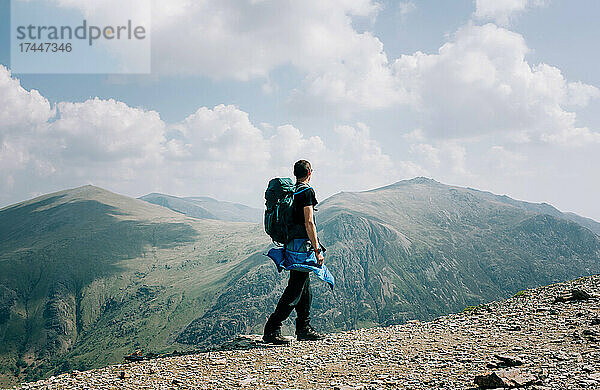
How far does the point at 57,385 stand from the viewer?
8.30m

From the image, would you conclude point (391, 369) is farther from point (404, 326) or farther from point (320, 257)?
point (404, 326)

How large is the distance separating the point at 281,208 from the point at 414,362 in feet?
16.8

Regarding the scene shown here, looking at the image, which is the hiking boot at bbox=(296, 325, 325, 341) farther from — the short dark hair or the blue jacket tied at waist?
the short dark hair

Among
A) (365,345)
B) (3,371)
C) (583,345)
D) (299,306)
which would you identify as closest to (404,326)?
(365,345)

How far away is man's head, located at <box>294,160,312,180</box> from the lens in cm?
1089

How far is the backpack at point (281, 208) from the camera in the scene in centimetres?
1066

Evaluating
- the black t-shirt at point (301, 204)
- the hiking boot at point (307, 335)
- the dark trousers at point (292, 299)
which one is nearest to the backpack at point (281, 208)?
the black t-shirt at point (301, 204)

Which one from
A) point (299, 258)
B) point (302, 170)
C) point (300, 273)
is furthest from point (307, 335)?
point (302, 170)

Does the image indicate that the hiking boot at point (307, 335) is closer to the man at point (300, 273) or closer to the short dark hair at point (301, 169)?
the man at point (300, 273)

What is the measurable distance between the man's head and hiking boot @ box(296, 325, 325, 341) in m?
4.67

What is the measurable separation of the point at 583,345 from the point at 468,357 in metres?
2.66

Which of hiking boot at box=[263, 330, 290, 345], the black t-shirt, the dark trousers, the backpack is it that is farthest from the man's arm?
hiking boot at box=[263, 330, 290, 345]

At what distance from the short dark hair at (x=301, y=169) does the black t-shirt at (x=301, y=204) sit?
0.32 meters

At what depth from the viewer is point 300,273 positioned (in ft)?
35.9
